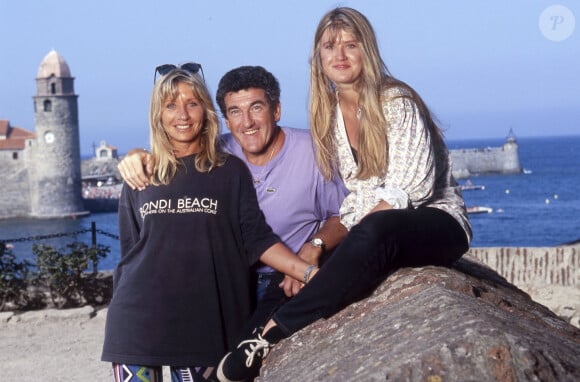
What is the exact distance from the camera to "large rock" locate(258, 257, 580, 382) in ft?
6.21

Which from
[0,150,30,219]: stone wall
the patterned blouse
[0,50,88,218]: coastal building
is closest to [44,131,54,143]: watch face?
[0,50,88,218]: coastal building

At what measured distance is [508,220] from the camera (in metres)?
65.7

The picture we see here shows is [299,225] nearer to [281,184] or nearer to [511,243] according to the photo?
[281,184]

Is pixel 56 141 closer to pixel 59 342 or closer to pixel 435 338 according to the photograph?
pixel 59 342

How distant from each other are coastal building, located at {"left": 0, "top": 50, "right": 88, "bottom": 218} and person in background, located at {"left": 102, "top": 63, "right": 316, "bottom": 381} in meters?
67.6

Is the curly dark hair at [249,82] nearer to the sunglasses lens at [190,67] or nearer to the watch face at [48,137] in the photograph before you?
the sunglasses lens at [190,67]

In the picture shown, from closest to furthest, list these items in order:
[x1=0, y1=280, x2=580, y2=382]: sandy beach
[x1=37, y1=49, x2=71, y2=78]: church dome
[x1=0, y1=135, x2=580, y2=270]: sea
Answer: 1. [x1=0, y1=280, x2=580, y2=382]: sandy beach
2. [x1=0, y1=135, x2=580, y2=270]: sea
3. [x1=37, y1=49, x2=71, y2=78]: church dome

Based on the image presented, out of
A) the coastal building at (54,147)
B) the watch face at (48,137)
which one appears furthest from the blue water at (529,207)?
the watch face at (48,137)

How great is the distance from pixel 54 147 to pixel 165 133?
224ft

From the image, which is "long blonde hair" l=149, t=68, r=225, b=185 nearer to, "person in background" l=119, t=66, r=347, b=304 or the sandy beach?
"person in background" l=119, t=66, r=347, b=304

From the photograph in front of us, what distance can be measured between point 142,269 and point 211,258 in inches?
8.4

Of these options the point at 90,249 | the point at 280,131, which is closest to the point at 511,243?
the point at 90,249

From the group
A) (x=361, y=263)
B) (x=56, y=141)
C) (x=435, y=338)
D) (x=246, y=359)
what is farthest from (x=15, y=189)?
(x=435, y=338)

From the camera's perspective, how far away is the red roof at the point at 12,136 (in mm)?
74000
